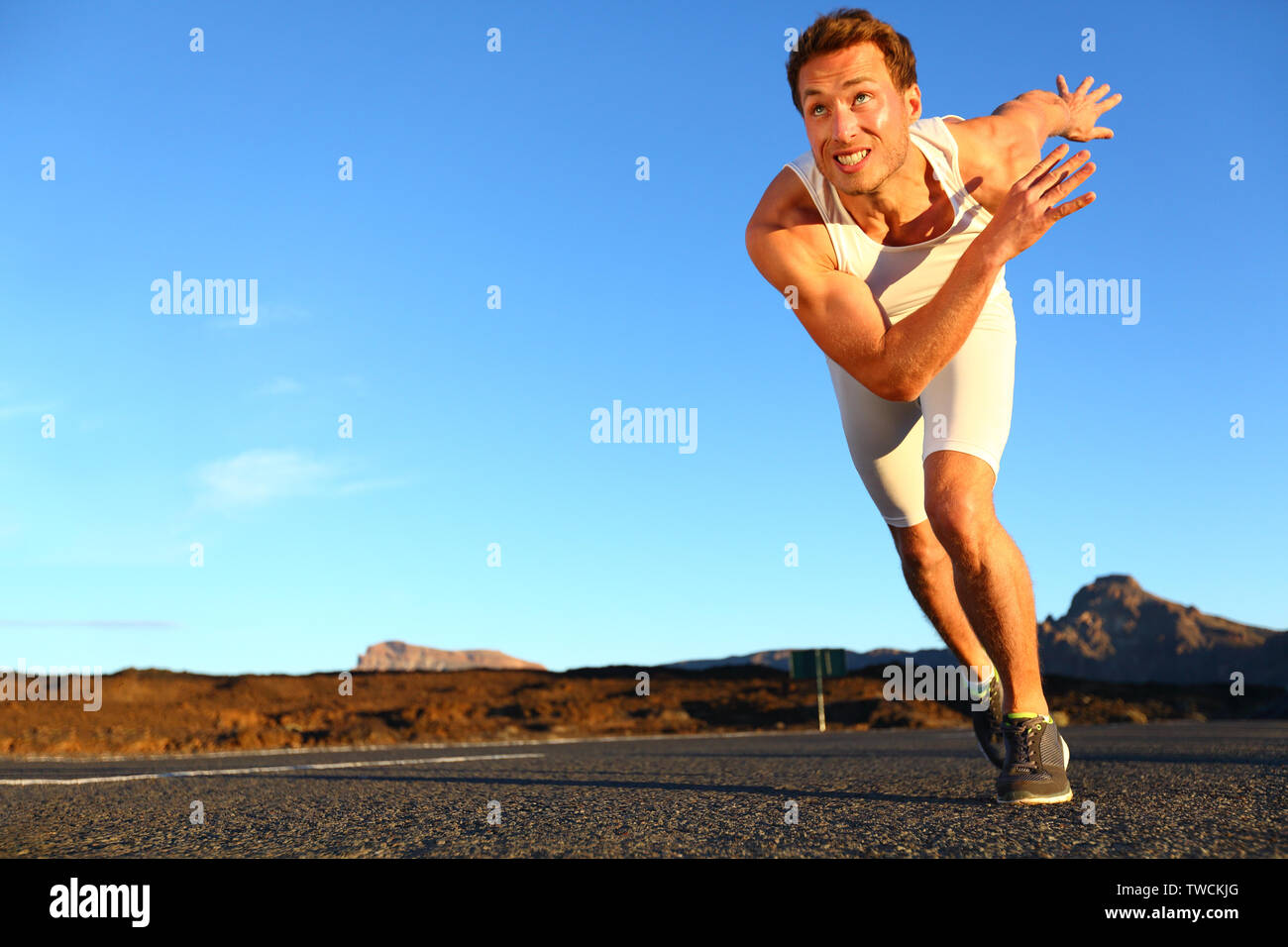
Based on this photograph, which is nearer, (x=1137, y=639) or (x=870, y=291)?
(x=870, y=291)

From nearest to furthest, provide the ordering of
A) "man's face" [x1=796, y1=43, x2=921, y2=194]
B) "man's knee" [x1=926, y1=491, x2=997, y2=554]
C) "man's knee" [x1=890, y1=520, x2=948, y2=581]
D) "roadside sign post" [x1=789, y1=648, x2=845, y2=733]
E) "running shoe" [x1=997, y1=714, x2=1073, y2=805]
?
1. "running shoe" [x1=997, y1=714, x2=1073, y2=805]
2. "man's knee" [x1=926, y1=491, x2=997, y2=554]
3. "man's face" [x1=796, y1=43, x2=921, y2=194]
4. "man's knee" [x1=890, y1=520, x2=948, y2=581]
5. "roadside sign post" [x1=789, y1=648, x2=845, y2=733]

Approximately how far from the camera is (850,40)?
9.45 ft

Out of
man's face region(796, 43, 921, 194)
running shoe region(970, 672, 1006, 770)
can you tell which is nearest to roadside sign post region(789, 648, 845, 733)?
running shoe region(970, 672, 1006, 770)

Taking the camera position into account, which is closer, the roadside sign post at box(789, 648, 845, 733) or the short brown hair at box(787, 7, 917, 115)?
the short brown hair at box(787, 7, 917, 115)

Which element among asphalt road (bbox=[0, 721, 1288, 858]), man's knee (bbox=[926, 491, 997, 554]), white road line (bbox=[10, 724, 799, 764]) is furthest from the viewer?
white road line (bbox=[10, 724, 799, 764])

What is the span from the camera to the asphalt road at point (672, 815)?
207 centimetres

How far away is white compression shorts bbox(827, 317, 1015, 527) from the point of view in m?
2.96

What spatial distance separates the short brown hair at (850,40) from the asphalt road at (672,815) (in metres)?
2.04

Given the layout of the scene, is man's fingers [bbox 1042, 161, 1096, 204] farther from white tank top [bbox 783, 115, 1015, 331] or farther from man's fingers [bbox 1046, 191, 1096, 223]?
white tank top [bbox 783, 115, 1015, 331]

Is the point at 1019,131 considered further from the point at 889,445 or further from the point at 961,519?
the point at 961,519

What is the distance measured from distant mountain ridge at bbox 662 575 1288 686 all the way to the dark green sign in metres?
26.1

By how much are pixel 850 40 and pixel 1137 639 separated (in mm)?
58792

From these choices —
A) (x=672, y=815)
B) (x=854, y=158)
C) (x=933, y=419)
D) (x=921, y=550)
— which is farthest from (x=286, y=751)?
(x=854, y=158)

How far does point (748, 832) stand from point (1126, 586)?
203 ft
